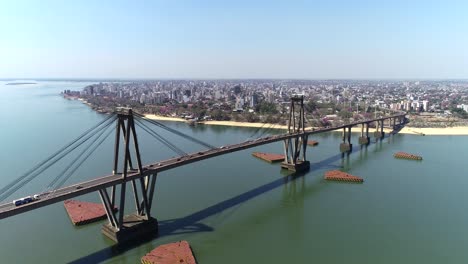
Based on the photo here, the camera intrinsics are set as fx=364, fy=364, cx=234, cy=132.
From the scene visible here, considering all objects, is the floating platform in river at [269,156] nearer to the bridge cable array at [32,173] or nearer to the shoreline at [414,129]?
the bridge cable array at [32,173]

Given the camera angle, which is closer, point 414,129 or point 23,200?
point 23,200

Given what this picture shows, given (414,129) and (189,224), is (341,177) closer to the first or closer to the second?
(189,224)

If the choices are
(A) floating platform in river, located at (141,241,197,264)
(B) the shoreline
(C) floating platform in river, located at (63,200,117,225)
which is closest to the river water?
(C) floating platform in river, located at (63,200,117,225)

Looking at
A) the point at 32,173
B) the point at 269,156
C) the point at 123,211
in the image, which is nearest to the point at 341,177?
the point at 269,156

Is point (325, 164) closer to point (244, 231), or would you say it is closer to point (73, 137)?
point (244, 231)

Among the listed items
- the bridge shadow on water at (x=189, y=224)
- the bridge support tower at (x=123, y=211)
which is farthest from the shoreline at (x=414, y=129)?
the bridge support tower at (x=123, y=211)

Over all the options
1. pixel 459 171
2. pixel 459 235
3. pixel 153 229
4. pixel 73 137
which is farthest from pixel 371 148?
pixel 73 137

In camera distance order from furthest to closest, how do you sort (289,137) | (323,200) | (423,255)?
(289,137), (323,200), (423,255)
